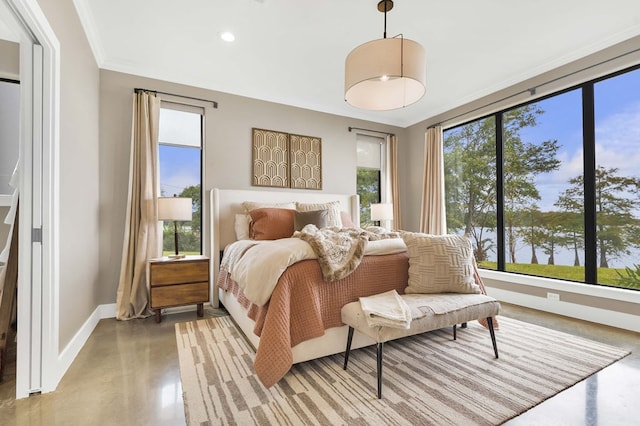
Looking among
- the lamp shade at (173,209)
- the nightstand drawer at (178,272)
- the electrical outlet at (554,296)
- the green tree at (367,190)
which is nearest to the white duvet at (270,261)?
the nightstand drawer at (178,272)

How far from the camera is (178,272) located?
2.94m

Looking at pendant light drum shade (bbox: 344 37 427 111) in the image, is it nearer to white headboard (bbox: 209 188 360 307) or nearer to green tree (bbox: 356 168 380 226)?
white headboard (bbox: 209 188 360 307)

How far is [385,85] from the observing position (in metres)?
2.44

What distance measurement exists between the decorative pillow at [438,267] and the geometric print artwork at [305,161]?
2.26m

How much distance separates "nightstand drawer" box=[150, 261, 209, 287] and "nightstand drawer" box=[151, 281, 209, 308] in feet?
0.17

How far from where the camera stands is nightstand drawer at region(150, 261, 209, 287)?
9.33 feet

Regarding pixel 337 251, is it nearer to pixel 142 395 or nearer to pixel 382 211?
pixel 142 395

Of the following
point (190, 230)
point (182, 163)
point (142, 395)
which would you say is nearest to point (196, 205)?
point (190, 230)

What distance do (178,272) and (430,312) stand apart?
238cm

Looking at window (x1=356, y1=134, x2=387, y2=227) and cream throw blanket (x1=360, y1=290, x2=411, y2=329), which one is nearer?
cream throw blanket (x1=360, y1=290, x2=411, y2=329)

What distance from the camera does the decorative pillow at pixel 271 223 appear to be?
10.4 ft

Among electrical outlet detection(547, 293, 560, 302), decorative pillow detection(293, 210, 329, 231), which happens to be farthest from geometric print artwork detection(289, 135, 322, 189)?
electrical outlet detection(547, 293, 560, 302)

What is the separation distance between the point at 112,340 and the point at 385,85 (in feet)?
10.3

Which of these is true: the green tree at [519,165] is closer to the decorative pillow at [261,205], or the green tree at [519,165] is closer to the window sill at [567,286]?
the window sill at [567,286]
